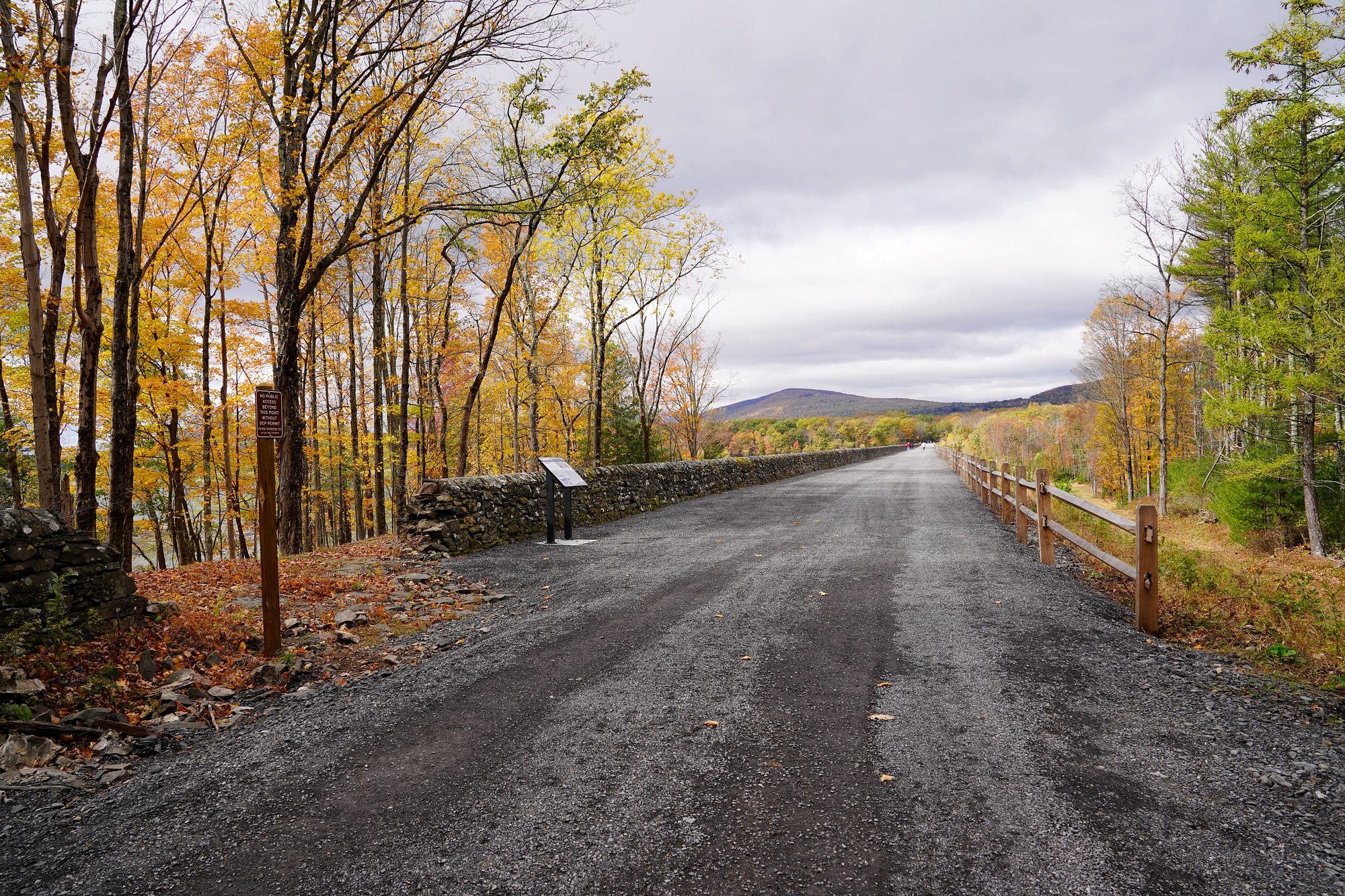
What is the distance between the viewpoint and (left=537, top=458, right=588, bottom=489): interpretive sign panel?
943 cm

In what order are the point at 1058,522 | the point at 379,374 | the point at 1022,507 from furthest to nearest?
the point at 379,374 < the point at 1022,507 < the point at 1058,522

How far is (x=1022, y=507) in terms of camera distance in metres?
8.56

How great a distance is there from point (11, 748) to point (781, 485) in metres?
18.8

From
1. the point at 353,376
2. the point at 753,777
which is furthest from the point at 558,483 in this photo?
the point at 353,376

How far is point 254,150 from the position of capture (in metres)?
10.8

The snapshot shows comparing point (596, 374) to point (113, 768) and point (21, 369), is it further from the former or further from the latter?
point (113, 768)

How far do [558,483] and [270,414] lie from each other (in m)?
5.53

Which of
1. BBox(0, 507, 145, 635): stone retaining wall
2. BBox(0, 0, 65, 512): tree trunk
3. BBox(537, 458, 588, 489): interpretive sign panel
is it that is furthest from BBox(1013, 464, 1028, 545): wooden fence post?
BBox(0, 0, 65, 512): tree trunk

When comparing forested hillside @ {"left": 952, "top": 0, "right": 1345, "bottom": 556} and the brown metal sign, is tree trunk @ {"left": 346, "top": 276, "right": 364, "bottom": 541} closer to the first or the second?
the brown metal sign

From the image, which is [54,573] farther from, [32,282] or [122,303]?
[32,282]

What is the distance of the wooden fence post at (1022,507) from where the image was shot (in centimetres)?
847

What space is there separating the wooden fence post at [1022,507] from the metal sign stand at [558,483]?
637 centimetres

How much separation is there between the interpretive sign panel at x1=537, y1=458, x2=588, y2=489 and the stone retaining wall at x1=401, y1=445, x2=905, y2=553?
2.46ft

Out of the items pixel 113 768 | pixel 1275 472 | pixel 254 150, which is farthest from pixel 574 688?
pixel 1275 472
